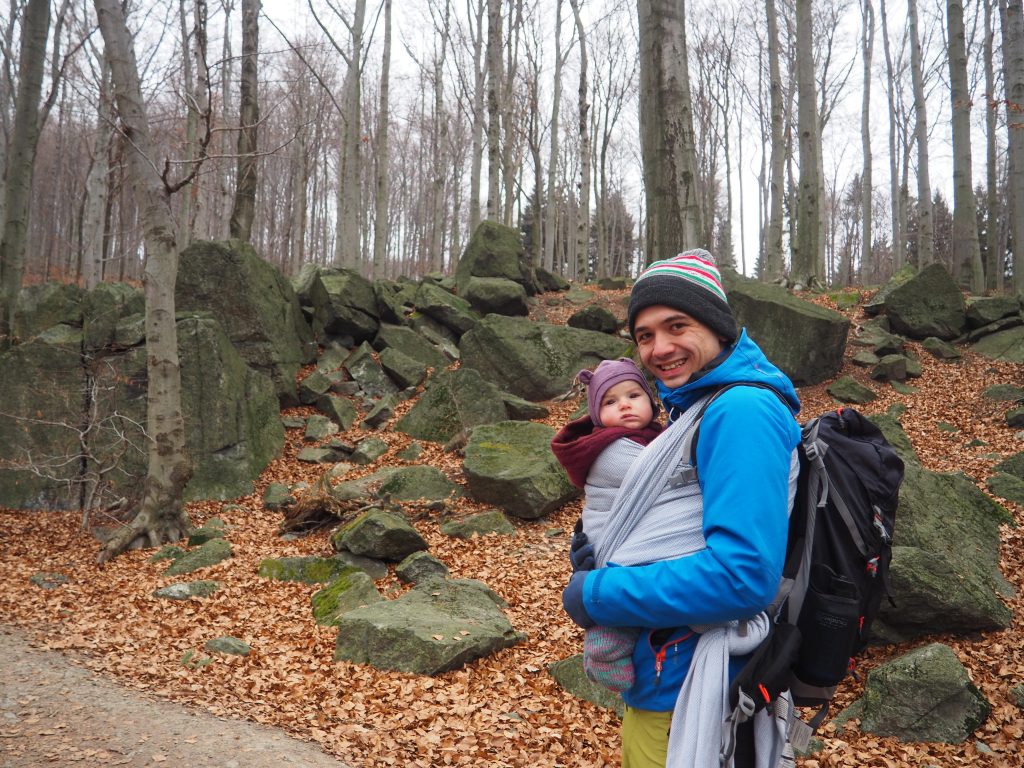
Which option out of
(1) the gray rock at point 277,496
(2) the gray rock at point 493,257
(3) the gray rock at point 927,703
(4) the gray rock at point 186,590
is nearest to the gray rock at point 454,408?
(1) the gray rock at point 277,496

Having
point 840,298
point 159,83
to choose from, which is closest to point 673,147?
point 840,298

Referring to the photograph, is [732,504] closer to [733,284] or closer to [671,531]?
[671,531]

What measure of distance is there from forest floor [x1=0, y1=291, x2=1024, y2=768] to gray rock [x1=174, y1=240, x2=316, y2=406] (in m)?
4.74

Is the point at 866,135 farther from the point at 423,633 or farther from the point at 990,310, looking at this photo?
the point at 423,633

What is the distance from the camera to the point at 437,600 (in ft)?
19.1

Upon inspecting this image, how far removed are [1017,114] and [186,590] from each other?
16.9 m

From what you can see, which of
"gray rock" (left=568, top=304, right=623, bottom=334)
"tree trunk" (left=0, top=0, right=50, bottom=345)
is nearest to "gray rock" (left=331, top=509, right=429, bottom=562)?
"tree trunk" (left=0, top=0, right=50, bottom=345)

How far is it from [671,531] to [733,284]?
11520mm

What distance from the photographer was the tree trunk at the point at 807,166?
52.3 ft

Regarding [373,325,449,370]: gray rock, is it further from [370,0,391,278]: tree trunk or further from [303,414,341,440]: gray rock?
[370,0,391,278]: tree trunk

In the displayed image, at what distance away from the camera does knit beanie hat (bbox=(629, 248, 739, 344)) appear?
5.68 feet

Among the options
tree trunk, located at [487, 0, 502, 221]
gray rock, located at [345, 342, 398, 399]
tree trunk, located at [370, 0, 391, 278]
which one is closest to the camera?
gray rock, located at [345, 342, 398, 399]

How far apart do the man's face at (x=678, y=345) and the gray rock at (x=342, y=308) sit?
43.1ft

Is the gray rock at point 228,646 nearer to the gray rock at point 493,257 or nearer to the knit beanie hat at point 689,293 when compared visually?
the knit beanie hat at point 689,293
